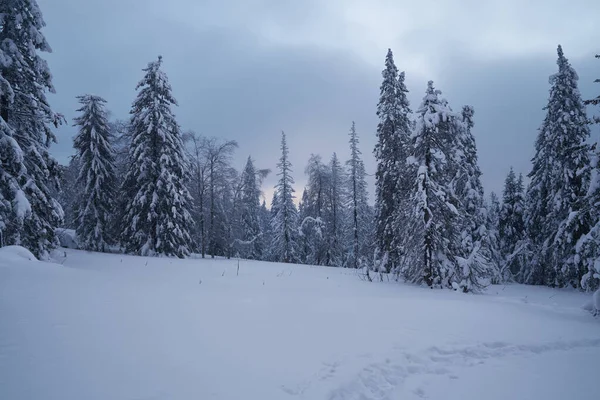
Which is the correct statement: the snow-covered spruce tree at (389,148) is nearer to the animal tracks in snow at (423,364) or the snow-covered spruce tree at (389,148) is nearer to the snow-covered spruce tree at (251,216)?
the animal tracks in snow at (423,364)

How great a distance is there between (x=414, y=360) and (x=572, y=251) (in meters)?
18.6

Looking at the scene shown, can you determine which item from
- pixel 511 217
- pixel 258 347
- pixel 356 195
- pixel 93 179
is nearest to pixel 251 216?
pixel 356 195

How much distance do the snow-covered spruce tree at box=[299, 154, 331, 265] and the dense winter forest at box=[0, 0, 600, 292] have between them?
159mm

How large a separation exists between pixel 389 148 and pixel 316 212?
51.8 feet

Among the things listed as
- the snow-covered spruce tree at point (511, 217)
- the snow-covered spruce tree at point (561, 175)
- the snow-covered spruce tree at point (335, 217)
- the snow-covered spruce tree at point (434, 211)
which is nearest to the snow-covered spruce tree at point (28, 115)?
the snow-covered spruce tree at point (434, 211)

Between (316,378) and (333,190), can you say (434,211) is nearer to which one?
(316,378)

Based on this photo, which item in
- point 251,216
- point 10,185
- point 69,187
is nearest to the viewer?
point 10,185

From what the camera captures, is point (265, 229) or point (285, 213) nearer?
point (285, 213)

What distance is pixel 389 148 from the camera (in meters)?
18.9

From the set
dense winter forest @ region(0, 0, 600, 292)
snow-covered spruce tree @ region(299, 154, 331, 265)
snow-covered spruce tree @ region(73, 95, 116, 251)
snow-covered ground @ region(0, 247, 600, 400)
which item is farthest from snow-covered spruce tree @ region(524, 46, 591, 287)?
snow-covered spruce tree @ region(73, 95, 116, 251)

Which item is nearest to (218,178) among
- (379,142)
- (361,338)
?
(379,142)

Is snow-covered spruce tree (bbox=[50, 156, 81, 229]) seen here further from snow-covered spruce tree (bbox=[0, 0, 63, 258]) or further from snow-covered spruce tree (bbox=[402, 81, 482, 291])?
snow-covered spruce tree (bbox=[402, 81, 482, 291])

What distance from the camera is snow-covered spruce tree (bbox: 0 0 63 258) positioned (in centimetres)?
1094

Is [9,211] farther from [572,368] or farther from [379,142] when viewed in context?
[379,142]
